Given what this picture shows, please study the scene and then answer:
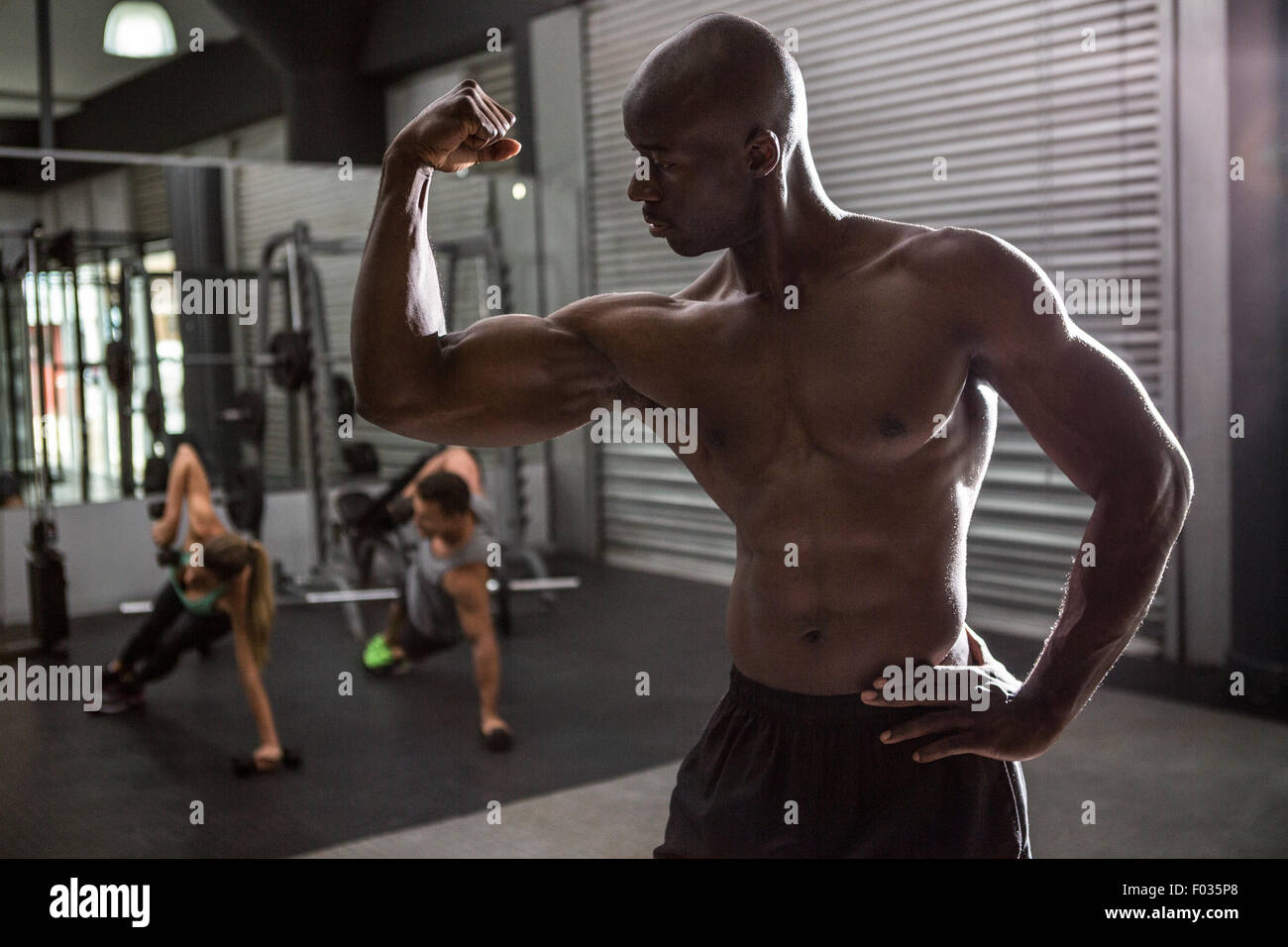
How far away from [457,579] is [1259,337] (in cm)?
257

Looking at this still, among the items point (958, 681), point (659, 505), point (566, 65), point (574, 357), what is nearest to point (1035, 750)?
point (958, 681)

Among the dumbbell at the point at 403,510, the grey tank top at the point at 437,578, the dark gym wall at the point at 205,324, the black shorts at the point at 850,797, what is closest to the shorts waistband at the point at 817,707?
the black shorts at the point at 850,797

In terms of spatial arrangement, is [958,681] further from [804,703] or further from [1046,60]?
[1046,60]

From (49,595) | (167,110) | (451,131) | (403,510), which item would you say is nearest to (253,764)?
(403,510)

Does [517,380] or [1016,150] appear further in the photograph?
[1016,150]

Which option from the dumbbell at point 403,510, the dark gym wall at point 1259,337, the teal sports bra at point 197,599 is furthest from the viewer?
the dumbbell at point 403,510

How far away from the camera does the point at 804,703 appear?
1.16 metres

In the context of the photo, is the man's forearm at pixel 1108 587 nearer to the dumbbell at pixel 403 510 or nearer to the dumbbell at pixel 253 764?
the dumbbell at pixel 253 764

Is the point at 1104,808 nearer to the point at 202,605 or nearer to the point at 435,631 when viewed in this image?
the point at 435,631

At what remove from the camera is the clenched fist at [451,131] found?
41.3 inches

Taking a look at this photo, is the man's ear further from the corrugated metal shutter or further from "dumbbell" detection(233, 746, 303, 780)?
the corrugated metal shutter

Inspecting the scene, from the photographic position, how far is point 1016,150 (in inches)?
183

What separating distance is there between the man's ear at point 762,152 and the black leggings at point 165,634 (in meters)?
3.22

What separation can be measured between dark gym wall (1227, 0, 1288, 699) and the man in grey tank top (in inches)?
92.3
